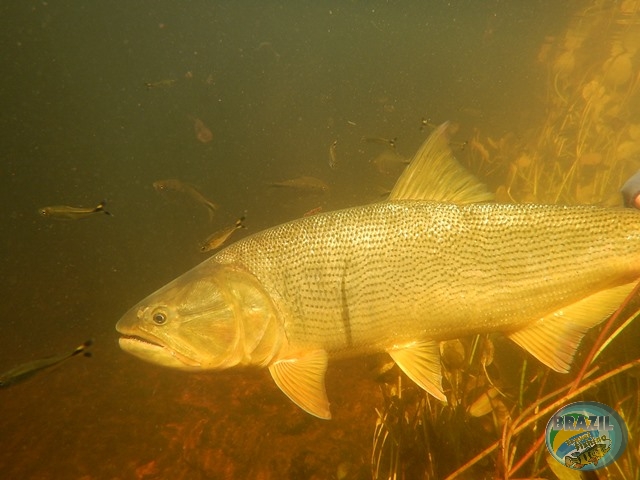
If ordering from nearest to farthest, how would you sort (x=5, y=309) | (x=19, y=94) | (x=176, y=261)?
(x=5, y=309) < (x=176, y=261) < (x=19, y=94)

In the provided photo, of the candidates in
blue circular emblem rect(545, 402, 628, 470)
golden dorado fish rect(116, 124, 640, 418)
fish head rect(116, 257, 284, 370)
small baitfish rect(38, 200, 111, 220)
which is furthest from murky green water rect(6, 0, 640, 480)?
small baitfish rect(38, 200, 111, 220)

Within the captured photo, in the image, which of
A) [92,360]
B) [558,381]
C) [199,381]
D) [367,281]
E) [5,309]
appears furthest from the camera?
[5,309]

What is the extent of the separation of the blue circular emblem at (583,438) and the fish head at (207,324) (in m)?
1.97

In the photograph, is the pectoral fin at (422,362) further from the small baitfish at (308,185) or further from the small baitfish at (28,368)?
the small baitfish at (308,185)

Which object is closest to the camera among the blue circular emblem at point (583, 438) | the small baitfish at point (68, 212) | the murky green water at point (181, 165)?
the blue circular emblem at point (583, 438)

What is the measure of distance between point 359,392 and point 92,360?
6.40 m

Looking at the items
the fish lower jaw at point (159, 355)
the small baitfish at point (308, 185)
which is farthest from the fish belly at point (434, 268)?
the small baitfish at point (308, 185)

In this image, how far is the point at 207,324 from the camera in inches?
98.0

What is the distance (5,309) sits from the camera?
1302 cm

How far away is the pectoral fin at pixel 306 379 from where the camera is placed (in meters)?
2.39

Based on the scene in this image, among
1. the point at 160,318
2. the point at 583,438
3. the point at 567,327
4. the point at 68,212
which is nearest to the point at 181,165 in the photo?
the point at 68,212

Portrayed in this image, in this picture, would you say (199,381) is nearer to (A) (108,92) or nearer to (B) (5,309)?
(B) (5,309)

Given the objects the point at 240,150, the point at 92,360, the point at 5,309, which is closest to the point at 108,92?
the point at 240,150

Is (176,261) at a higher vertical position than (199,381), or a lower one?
lower
